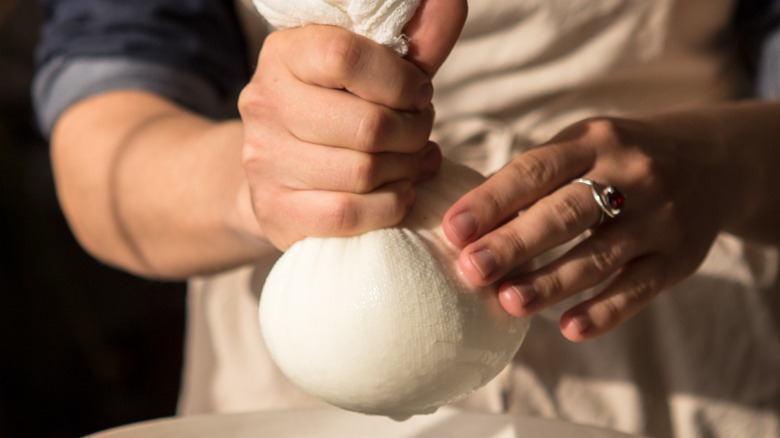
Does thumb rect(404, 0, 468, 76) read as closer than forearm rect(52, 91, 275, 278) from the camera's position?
Yes

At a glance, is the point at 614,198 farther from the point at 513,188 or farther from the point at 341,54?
the point at 341,54

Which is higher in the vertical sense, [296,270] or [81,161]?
[296,270]

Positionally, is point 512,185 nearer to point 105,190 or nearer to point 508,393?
point 508,393

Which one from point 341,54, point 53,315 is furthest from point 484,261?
point 53,315

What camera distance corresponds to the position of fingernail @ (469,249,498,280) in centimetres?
34

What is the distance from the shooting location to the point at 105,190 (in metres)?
0.63

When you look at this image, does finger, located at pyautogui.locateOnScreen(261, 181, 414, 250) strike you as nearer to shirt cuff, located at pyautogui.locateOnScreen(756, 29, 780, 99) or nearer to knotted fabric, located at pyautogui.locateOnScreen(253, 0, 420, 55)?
knotted fabric, located at pyautogui.locateOnScreen(253, 0, 420, 55)

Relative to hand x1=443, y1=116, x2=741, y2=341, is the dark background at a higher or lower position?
lower

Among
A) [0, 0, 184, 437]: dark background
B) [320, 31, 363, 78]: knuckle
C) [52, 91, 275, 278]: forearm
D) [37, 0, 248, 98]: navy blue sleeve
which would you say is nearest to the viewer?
[320, 31, 363, 78]: knuckle

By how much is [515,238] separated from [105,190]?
17.2 inches

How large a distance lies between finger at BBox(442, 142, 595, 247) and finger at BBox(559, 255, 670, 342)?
2.9 inches

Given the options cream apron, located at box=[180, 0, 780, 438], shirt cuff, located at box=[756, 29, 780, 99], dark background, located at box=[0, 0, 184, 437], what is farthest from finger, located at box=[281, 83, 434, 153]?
dark background, located at box=[0, 0, 184, 437]

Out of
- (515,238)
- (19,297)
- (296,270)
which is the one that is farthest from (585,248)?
(19,297)

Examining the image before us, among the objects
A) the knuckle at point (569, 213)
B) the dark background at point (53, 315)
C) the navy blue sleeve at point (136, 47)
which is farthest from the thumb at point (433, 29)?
the dark background at point (53, 315)
